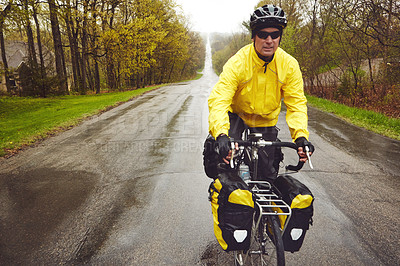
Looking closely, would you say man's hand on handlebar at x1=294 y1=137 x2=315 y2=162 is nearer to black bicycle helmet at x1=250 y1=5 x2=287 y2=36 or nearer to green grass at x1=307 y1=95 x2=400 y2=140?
black bicycle helmet at x1=250 y1=5 x2=287 y2=36

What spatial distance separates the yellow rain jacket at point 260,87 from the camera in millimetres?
2398

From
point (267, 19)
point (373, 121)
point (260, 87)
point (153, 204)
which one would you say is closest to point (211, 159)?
point (260, 87)

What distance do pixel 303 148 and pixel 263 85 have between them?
0.75 metres

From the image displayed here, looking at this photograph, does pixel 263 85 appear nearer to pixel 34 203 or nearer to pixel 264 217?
pixel 264 217

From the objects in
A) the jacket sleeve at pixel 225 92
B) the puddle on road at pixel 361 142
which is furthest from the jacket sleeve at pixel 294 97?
the puddle on road at pixel 361 142

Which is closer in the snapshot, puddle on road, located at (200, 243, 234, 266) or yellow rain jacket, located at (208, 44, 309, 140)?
yellow rain jacket, located at (208, 44, 309, 140)

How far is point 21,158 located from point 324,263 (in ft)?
22.2

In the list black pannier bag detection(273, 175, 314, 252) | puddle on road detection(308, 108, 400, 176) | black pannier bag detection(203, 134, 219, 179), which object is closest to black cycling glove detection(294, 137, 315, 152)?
black pannier bag detection(273, 175, 314, 252)

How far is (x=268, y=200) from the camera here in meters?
1.97

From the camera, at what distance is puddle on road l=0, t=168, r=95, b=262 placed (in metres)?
2.93

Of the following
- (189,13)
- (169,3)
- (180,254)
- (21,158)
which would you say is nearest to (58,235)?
(180,254)

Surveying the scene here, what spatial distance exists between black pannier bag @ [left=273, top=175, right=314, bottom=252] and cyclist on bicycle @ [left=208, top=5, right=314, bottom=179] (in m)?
0.47

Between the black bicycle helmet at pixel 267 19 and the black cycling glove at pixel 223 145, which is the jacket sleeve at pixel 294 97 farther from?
the black cycling glove at pixel 223 145

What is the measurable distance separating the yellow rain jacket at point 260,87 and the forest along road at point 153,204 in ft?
5.48
